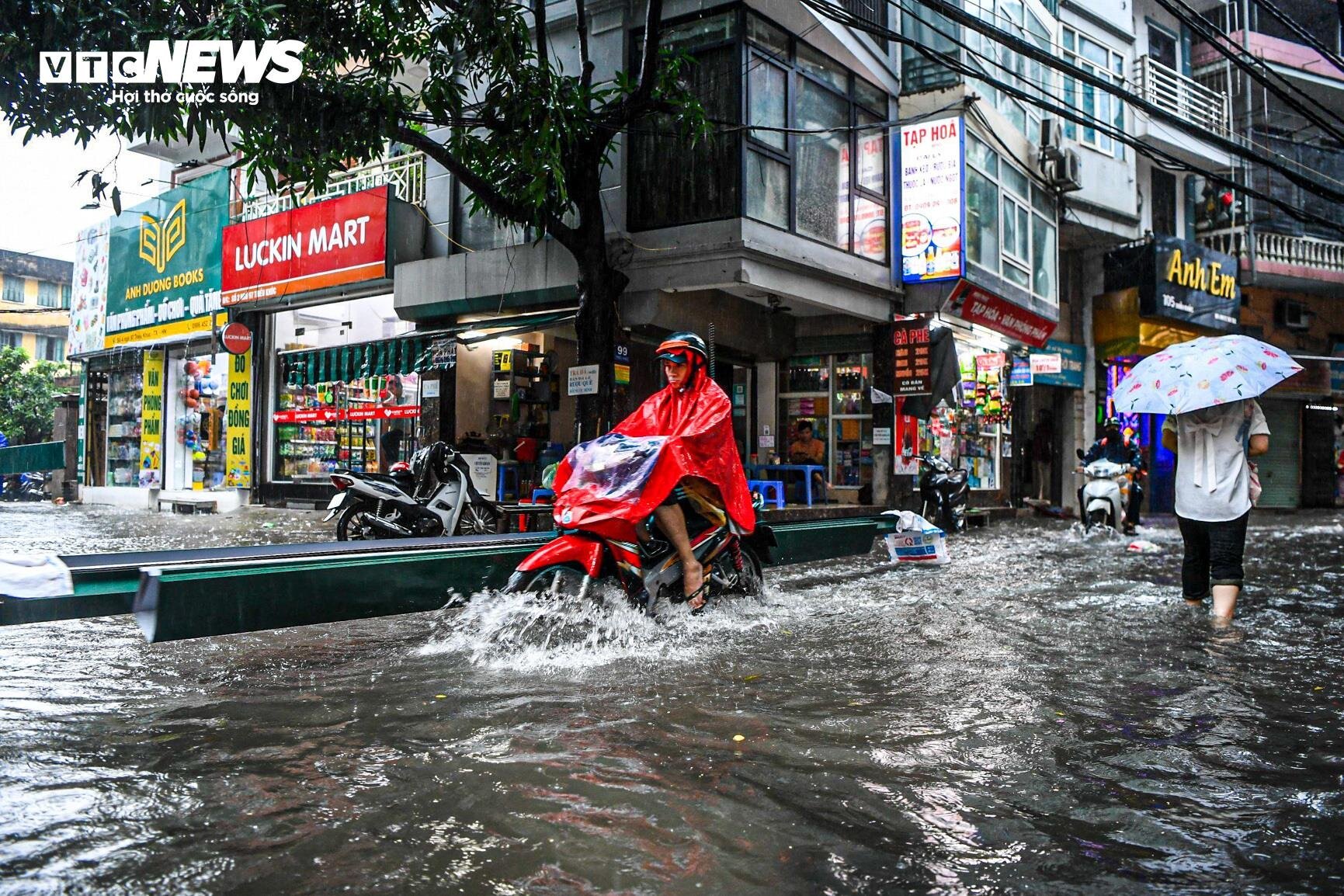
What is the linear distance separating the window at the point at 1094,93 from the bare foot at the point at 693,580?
53.5ft

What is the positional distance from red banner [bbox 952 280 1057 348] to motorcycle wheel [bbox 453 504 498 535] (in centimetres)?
764

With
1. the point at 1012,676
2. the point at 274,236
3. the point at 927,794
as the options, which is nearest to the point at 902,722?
the point at 927,794

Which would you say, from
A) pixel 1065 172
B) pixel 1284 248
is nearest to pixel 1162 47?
pixel 1284 248

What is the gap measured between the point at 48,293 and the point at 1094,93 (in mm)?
47533

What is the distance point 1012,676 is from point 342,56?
7.86m

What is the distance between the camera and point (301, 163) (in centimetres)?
870

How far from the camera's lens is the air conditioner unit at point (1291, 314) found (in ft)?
77.7

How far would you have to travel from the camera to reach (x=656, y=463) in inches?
195

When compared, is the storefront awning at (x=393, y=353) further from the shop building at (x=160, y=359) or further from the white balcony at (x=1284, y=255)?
the white balcony at (x=1284, y=255)

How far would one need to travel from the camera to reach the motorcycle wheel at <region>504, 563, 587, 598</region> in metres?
4.70

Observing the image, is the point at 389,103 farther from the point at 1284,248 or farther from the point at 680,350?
the point at 1284,248

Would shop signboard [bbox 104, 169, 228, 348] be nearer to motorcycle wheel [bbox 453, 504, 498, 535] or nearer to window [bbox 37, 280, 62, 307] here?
motorcycle wheel [bbox 453, 504, 498, 535]

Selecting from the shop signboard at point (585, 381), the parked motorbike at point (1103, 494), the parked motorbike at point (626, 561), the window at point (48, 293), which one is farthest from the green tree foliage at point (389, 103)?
the window at point (48, 293)

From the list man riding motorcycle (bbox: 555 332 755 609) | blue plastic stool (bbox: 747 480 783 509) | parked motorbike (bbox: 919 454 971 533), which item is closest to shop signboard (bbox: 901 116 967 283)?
parked motorbike (bbox: 919 454 971 533)
